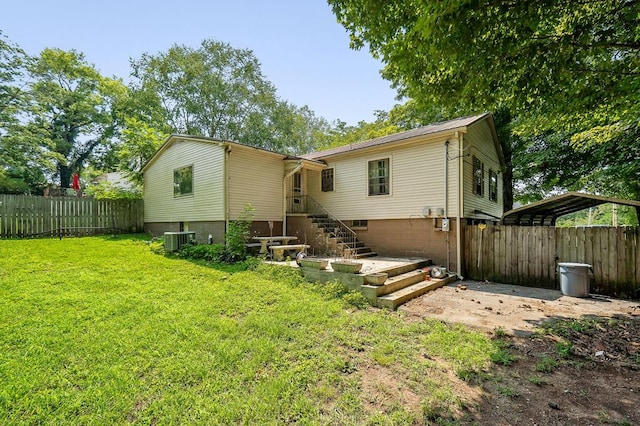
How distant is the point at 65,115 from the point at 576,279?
33.8 meters

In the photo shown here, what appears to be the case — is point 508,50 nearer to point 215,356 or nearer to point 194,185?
point 215,356

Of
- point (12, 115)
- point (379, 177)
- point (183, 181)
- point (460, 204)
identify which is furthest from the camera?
point (12, 115)

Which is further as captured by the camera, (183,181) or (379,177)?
(183,181)

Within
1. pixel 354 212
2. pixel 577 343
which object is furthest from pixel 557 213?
pixel 577 343

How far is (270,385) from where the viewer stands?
281cm

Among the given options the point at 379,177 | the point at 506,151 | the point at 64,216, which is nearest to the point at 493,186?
the point at 506,151

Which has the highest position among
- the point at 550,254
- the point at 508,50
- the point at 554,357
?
the point at 508,50

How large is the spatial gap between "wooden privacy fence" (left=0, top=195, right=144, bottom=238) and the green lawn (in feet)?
26.9

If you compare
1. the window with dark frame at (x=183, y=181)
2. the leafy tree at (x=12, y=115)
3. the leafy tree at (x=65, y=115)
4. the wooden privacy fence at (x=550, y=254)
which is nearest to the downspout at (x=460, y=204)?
the wooden privacy fence at (x=550, y=254)

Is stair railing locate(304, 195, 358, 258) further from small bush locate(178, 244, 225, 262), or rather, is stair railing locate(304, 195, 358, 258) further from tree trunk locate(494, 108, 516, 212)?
tree trunk locate(494, 108, 516, 212)

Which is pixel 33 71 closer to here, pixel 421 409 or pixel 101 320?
pixel 101 320

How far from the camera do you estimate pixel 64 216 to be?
1250cm

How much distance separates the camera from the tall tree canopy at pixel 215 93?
26.1 metres

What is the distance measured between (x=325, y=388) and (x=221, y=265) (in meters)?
6.05
